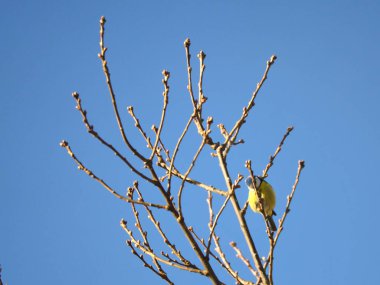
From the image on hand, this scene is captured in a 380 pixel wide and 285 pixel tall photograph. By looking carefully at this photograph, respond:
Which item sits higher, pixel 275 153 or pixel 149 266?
pixel 275 153

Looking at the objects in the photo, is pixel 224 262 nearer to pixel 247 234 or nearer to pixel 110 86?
pixel 247 234

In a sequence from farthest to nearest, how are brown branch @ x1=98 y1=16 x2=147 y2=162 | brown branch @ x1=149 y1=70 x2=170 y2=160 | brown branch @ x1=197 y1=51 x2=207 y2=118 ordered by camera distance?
brown branch @ x1=197 y1=51 x2=207 y2=118, brown branch @ x1=149 y1=70 x2=170 y2=160, brown branch @ x1=98 y1=16 x2=147 y2=162

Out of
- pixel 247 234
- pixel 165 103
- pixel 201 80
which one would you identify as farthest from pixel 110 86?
pixel 247 234

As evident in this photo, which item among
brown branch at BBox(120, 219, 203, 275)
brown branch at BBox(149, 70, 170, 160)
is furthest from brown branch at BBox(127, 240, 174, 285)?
brown branch at BBox(149, 70, 170, 160)

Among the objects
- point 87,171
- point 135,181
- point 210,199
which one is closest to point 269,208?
point 210,199

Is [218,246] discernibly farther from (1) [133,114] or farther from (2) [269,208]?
(2) [269,208]

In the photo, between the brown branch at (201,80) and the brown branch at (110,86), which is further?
the brown branch at (201,80)

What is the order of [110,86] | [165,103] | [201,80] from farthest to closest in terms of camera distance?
[201,80] → [165,103] → [110,86]

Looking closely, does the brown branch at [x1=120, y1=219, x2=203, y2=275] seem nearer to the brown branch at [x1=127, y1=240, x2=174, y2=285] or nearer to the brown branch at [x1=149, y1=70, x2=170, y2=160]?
the brown branch at [x1=127, y1=240, x2=174, y2=285]

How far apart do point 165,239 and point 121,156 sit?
1029 mm

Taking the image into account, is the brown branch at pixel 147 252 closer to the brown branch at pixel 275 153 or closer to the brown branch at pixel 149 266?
the brown branch at pixel 149 266

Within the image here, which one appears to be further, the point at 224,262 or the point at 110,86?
the point at 224,262

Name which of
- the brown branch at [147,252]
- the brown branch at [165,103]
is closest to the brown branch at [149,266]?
the brown branch at [147,252]

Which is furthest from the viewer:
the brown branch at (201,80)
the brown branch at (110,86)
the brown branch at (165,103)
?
the brown branch at (201,80)
